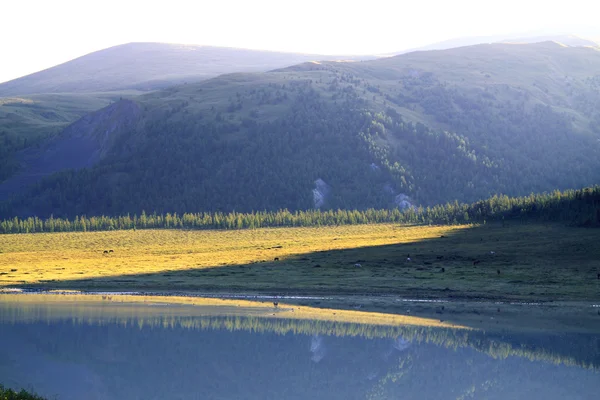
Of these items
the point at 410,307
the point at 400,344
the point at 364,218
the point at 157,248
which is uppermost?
the point at 400,344

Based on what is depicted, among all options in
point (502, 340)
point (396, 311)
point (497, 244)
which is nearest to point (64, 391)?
point (502, 340)

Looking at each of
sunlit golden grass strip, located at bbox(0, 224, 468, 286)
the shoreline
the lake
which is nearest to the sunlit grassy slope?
sunlit golden grass strip, located at bbox(0, 224, 468, 286)

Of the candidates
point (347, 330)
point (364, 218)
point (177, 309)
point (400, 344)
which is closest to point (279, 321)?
point (347, 330)

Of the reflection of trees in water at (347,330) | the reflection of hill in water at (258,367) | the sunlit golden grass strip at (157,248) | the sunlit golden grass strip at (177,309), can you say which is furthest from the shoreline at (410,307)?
the sunlit golden grass strip at (157,248)

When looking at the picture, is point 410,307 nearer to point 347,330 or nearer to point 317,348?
point 347,330

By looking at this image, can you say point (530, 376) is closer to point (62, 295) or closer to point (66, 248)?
point (62, 295)

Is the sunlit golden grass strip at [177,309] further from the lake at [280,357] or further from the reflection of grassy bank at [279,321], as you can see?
the lake at [280,357]
